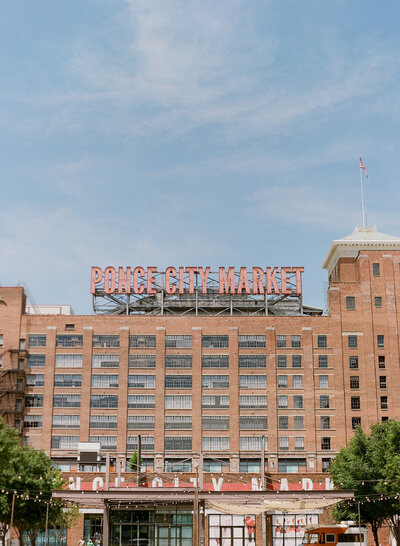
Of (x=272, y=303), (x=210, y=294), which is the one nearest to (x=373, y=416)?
(x=272, y=303)

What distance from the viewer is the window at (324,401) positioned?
375ft

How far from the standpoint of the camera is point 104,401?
115 metres

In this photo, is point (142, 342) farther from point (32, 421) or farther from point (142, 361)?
point (32, 421)

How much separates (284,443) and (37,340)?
39952 millimetres

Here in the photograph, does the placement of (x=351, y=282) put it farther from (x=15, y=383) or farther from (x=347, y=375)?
(x=15, y=383)

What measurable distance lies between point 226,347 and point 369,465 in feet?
147

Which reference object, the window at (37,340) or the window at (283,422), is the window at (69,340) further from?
the window at (283,422)

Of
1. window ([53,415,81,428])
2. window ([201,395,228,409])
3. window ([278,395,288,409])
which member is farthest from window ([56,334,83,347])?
window ([278,395,288,409])

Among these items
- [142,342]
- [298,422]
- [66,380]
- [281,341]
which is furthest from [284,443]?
[66,380]

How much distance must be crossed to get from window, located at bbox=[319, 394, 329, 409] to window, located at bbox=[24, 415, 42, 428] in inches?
1627

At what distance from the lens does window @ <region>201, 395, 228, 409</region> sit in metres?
115

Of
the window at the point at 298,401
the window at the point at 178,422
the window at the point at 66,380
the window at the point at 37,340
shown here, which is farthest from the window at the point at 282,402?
the window at the point at 37,340

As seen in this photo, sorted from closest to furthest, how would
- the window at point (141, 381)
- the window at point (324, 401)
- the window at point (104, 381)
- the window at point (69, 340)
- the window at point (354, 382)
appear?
1. the window at point (324, 401)
2. the window at point (354, 382)
3. the window at point (104, 381)
4. the window at point (141, 381)
5. the window at point (69, 340)

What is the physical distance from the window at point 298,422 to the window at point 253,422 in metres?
4.41
